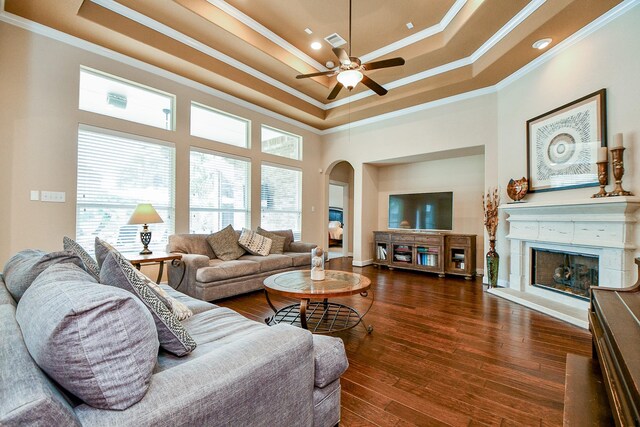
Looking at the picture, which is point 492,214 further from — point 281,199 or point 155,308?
point 155,308

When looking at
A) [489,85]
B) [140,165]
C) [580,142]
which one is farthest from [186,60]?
[580,142]

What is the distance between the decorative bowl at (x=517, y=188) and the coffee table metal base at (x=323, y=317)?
2.82 metres

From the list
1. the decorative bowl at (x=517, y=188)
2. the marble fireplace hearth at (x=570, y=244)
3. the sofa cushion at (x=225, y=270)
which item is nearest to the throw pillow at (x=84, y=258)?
the sofa cushion at (x=225, y=270)

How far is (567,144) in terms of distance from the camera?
137 inches

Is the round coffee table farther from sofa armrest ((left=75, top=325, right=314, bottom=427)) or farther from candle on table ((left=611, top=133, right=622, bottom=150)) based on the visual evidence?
candle on table ((left=611, top=133, right=622, bottom=150))

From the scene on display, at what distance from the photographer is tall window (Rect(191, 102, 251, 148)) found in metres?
4.69

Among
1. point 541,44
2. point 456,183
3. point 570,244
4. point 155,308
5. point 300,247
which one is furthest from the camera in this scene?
point 456,183

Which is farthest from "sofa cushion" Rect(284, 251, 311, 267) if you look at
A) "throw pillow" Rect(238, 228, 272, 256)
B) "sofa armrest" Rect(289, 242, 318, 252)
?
"throw pillow" Rect(238, 228, 272, 256)

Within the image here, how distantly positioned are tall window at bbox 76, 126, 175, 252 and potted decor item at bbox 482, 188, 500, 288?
489 centimetres

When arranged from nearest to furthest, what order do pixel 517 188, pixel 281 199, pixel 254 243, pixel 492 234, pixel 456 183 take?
1. pixel 517 188
2. pixel 492 234
3. pixel 254 243
4. pixel 456 183
5. pixel 281 199

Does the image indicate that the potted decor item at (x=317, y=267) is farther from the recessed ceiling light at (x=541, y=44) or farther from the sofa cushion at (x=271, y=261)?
the recessed ceiling light at (x=541, y=44)

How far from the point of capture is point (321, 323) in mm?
2902

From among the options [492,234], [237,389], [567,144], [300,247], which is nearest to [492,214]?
[492,234]

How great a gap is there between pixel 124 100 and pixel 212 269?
104 inches
